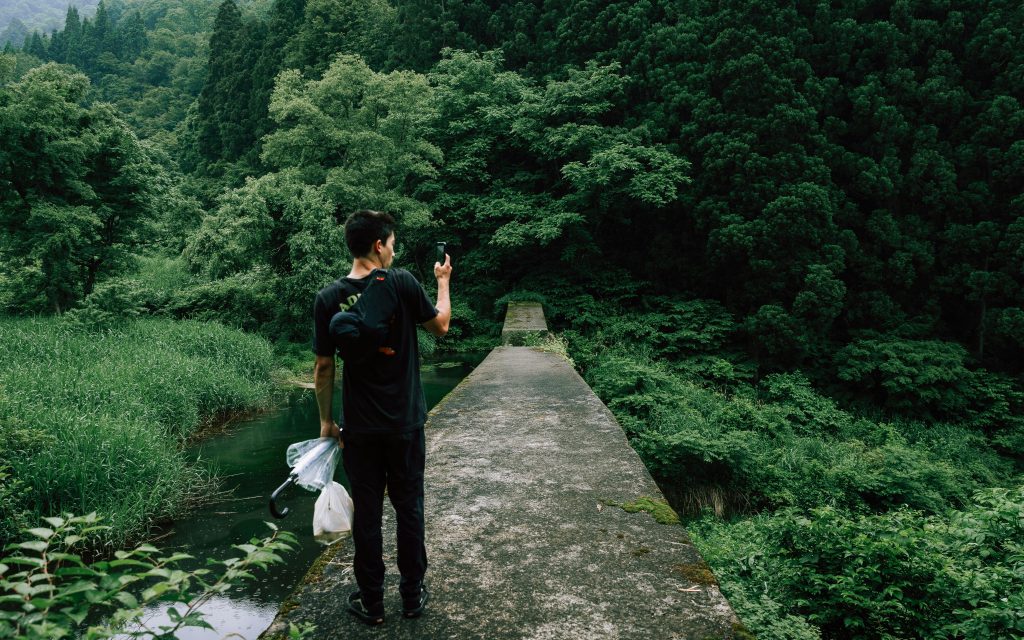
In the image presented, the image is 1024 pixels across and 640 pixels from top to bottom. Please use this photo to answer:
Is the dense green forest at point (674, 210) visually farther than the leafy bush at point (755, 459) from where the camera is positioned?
Yes

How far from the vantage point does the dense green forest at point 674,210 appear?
10.8 m

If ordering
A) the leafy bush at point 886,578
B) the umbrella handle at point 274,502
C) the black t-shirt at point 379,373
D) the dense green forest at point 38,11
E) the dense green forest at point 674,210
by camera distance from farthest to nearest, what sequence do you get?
the dense green forest at point 38,11 < the dense green forest at point 674,210 < the leafy bush at point 886,578 < the black t-shirt at point 379,373 < the umbrella handle at point 274,502

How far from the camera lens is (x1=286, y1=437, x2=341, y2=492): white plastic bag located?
88.0 inches

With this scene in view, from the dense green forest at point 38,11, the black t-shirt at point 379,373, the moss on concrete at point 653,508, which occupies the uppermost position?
the dense green forest at point 38,11

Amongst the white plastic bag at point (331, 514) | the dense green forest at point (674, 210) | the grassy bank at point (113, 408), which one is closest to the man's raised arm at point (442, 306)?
the white plastic bag at point (331, 514)

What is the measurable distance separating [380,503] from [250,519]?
14.1 feet

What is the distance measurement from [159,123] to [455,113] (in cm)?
3087

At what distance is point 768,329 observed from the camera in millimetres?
13250

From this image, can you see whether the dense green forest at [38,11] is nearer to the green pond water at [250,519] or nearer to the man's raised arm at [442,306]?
the green pond water at [250,519]

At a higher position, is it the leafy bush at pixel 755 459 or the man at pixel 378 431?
the man at pixel 378 431

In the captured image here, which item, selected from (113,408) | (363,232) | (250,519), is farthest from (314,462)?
(113,408)

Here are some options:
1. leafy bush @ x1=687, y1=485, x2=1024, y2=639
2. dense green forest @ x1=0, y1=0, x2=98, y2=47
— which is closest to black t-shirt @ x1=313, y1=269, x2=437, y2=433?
leafy bush @ x1=687, y1=485, x2=1024, y2=639

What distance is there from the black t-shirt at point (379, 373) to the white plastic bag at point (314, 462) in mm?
183

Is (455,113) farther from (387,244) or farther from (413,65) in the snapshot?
(387,244)
